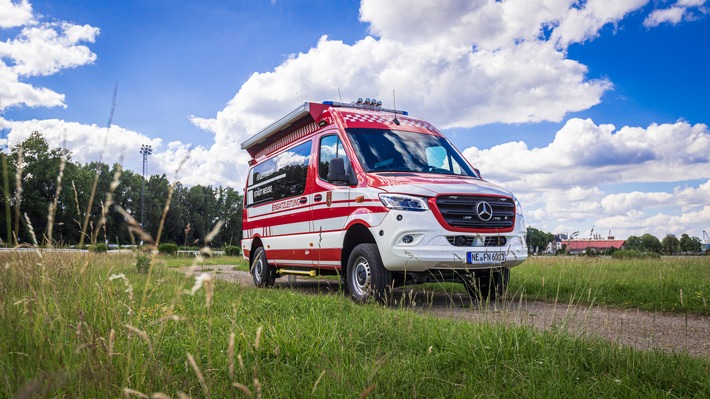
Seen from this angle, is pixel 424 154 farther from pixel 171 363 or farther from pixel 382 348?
pixel 171 363

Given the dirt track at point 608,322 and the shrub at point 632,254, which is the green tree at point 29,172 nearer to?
the dirt track at point 608,322

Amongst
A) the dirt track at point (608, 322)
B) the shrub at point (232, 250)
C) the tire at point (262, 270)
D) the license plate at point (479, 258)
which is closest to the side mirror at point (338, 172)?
the license plate at point (479, 258)

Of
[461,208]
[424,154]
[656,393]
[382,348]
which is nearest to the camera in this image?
[656,393]

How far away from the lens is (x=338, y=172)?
689 cm

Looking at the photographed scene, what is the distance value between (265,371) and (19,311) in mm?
1921

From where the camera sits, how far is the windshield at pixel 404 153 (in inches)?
281

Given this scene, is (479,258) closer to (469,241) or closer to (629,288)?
(469,241)

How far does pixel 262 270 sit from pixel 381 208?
179 inches

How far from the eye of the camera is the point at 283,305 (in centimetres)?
533

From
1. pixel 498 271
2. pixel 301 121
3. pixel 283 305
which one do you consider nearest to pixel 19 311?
pixel 283 305

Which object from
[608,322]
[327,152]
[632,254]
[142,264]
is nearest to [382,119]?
[327,152]

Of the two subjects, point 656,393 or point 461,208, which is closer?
point 656,393

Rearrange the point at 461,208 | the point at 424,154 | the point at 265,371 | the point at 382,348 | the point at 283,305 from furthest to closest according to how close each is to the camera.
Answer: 1. the point at 424,154
2. the point at 461,208
3. the point at 283,305
4. the point at 382,348
5. the point at 265,371

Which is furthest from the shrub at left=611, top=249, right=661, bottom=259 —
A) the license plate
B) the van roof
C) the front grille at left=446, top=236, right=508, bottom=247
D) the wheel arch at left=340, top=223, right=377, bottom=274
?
the wheel arch at left=340, top=223, right=377, bottom=274
